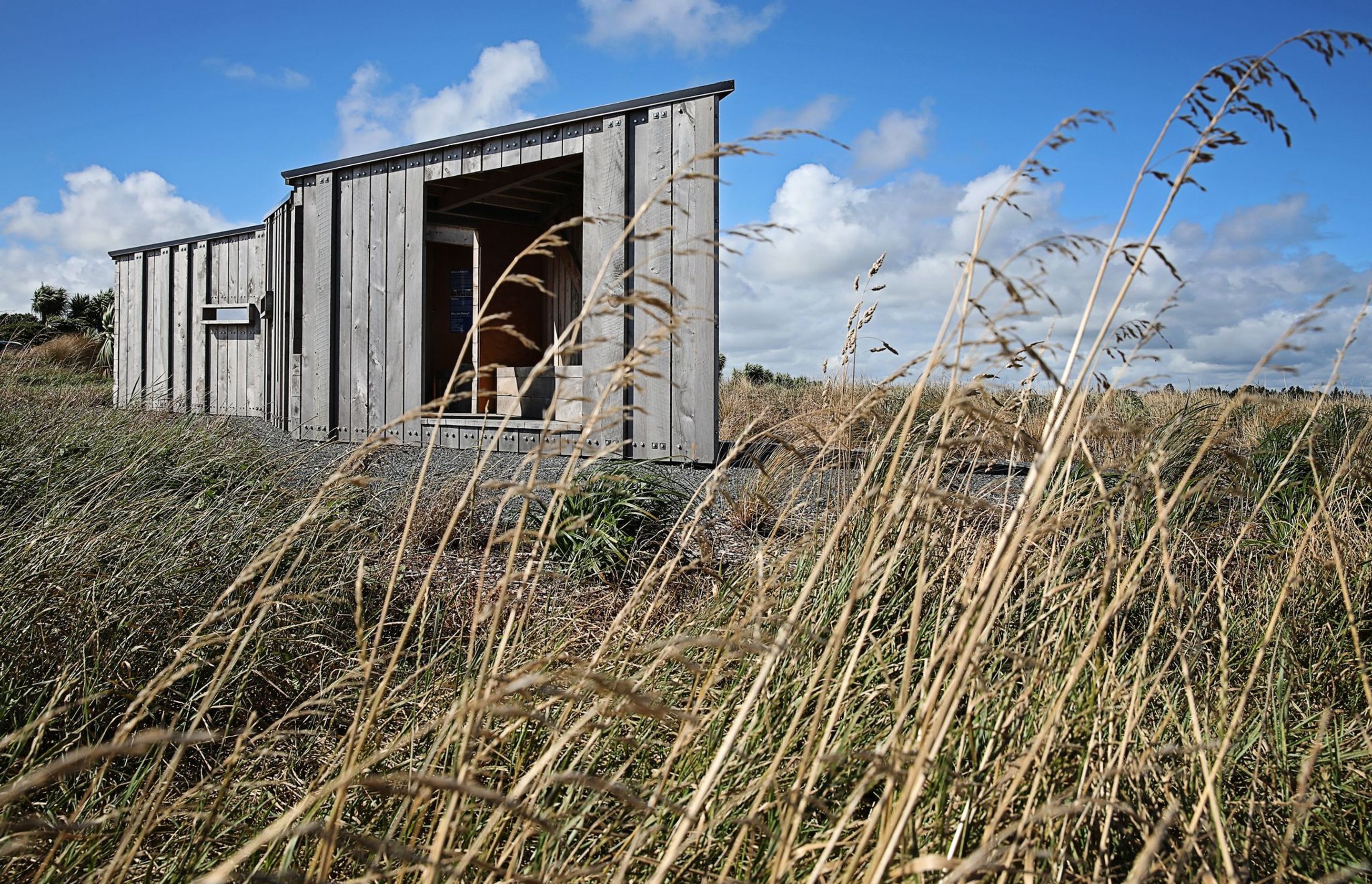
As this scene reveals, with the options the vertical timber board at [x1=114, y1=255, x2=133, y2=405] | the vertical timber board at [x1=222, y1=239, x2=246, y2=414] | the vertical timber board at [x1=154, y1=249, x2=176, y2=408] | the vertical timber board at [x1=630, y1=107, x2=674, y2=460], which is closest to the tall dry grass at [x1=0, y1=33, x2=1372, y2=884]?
the vertical timber board at [x1=630, y1=107, x2=674, y2=460]

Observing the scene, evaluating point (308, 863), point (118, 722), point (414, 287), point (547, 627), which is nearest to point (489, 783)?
point (308, 863)

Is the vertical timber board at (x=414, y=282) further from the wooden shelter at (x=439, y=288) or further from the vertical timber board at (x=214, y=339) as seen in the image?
the vertical timber board at (x=214, y=339)

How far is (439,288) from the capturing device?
37.8 ft

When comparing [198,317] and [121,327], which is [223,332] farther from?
[121,327]

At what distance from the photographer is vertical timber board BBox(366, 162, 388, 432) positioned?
7.94m

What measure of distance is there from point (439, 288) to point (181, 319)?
373 cm

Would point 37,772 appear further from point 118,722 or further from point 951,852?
point 118,722

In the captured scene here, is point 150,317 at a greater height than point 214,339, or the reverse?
point 150,317

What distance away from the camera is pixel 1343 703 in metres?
2.45

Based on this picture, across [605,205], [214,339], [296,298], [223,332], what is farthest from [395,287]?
[214,339]

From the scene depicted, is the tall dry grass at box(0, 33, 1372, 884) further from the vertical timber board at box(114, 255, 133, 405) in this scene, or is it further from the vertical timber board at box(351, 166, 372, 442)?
the vertical timber board at box(114, 255, 133, 405)

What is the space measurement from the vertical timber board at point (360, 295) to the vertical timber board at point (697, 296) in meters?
3.27

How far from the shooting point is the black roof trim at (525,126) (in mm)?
6242

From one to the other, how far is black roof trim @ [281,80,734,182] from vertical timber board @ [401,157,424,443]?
0.77 feet
